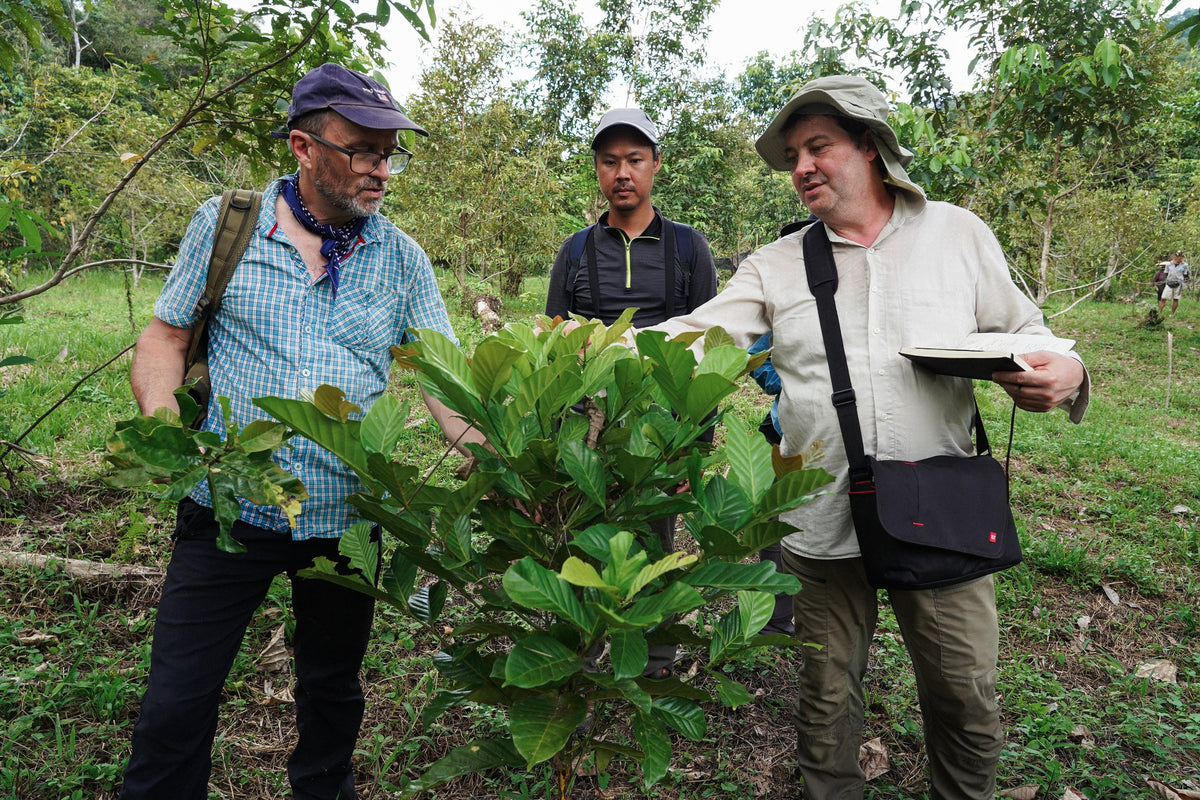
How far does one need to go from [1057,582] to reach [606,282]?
3020 mm

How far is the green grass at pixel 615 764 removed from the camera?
244cm

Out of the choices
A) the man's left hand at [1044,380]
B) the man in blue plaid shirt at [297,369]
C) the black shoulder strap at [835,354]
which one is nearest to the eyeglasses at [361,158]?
the man in blue plaid shirt at [297,369]

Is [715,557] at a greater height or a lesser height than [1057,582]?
greater

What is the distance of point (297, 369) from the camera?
182 cm

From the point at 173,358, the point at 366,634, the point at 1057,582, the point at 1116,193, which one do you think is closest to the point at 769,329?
the point at 366,634

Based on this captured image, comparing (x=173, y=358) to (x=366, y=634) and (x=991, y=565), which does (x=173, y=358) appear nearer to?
(x=366, y=634)

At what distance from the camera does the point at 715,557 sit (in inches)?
44.8

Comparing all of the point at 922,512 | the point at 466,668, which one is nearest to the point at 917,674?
the point at 922,512

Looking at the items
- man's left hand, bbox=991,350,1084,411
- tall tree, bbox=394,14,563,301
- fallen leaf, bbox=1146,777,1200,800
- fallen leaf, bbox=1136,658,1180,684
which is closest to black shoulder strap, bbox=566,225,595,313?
man's left hand, bbox=991,350,1084,411

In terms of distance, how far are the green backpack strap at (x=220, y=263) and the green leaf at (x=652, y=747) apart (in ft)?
4.28

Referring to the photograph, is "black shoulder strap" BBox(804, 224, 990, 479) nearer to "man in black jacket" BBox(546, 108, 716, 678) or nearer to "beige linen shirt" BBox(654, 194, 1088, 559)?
"beige linen shirt" BBox(654, 194, 1088, 559)

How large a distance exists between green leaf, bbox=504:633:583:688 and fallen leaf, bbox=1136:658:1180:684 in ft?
10.8

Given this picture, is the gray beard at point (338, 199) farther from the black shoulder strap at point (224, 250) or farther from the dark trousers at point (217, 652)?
the dark trousers at point (217, 652)

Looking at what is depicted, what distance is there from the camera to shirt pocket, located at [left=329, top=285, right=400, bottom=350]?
1906mm
